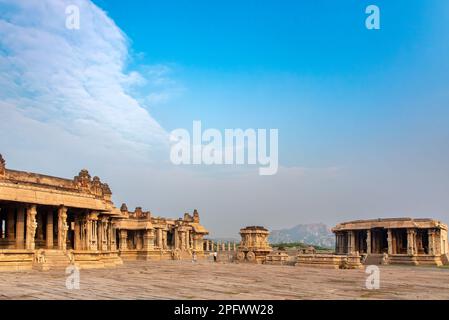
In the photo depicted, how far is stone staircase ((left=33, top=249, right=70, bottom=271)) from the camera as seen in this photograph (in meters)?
36.2

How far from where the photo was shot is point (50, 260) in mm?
37875

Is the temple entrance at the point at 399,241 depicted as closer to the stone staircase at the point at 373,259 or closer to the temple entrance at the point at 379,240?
the temple entrance at the point at 379,240

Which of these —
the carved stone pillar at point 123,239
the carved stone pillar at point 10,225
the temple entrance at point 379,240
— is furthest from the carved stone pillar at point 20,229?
the temple entrance at point 379,240

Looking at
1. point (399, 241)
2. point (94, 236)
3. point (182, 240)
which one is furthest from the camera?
point (182, 240)

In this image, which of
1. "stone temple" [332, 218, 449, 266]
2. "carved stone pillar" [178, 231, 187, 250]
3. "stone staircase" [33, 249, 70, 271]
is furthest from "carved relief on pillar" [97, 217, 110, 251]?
"carved stone pillar" [178, 231, 187, 250]

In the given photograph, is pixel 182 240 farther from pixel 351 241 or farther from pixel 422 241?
pixel 422 241

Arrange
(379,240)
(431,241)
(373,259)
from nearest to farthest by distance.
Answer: (431,241) → (373,259) → (379,240)

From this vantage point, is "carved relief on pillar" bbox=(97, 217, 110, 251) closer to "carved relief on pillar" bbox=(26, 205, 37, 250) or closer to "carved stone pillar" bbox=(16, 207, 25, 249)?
"carved stone pillar" bbox=(16, 207, 25, 249)

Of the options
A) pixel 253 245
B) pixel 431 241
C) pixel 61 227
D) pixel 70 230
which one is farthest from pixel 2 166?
pixel 431 241

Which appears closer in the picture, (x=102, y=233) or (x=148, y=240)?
(x=102, y=233)

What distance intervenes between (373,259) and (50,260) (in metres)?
39.1

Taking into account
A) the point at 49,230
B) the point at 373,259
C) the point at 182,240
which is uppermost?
the point at 49,230

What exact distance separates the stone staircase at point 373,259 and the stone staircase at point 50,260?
35.6 metres
